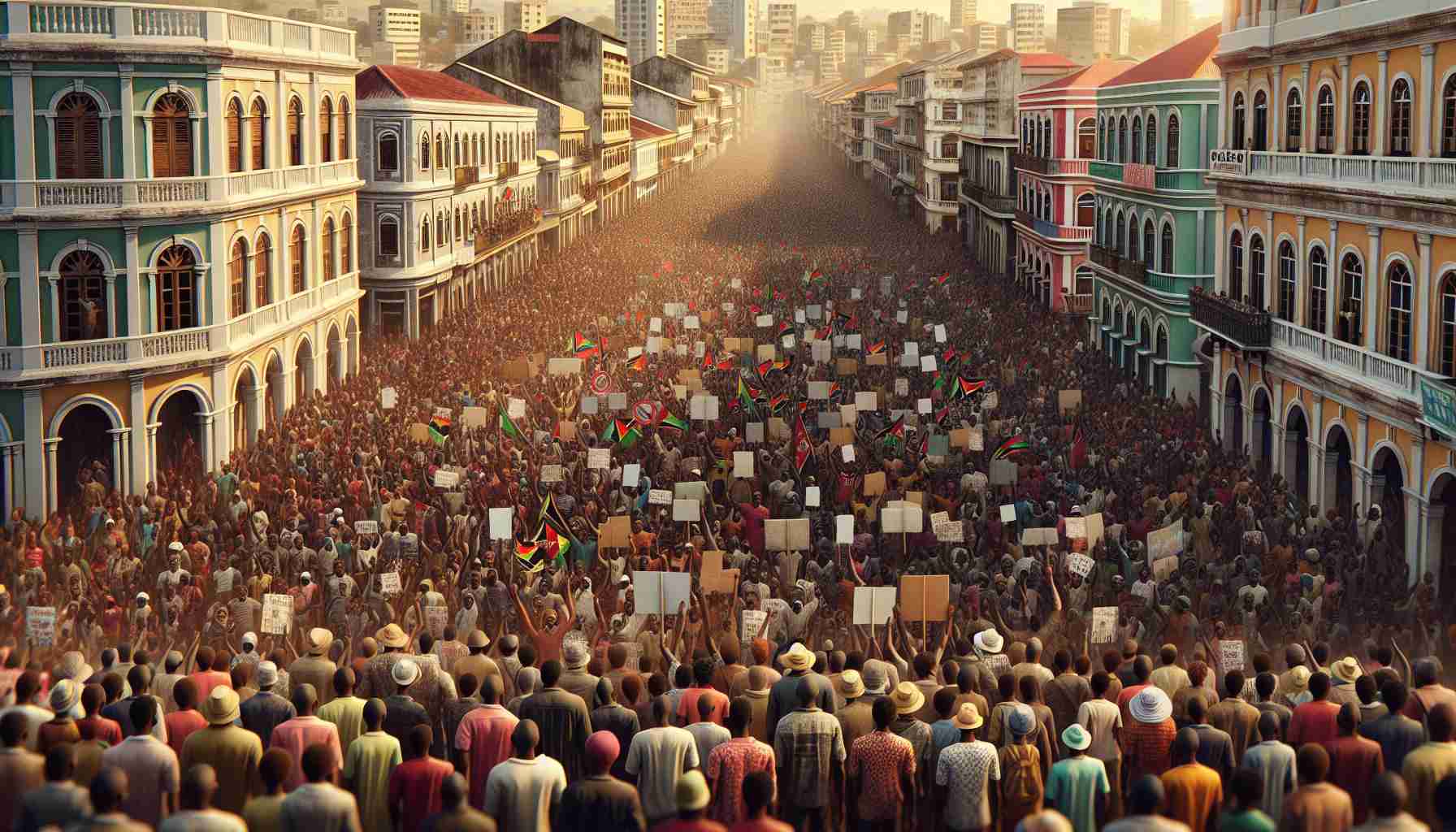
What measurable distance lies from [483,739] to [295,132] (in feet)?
94.8

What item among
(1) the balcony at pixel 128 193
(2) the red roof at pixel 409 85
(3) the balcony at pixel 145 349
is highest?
(2) the red roof at pixel 409 85

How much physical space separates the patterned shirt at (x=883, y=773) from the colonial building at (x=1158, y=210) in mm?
29183

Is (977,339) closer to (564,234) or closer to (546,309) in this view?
(546,309)

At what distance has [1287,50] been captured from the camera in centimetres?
3144

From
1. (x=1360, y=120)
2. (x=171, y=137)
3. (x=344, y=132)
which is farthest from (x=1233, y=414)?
(x=344, y=132)

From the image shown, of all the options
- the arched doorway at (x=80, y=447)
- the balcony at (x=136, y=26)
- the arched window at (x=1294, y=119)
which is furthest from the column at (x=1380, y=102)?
the arched doorway at (x=80, y=447)

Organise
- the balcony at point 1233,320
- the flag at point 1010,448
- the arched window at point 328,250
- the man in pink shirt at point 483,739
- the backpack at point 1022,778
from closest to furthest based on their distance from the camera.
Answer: the backpack at point 1022,778, the man in pink shirt at point 483,739, the flag at point 1010,448, the balcony at point 1233,320, the arched window at point 328,250

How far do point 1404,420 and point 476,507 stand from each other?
557 inches

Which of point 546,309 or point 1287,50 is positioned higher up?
point 1287,50

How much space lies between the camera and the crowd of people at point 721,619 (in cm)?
1180

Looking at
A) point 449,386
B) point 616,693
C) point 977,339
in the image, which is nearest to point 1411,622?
point 616,693

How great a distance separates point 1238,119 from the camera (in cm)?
3506

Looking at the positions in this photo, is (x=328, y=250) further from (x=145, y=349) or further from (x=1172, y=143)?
(x=1172, y=143)

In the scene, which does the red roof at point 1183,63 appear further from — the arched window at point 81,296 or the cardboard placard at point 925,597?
the cardboard placard at point 925,597
